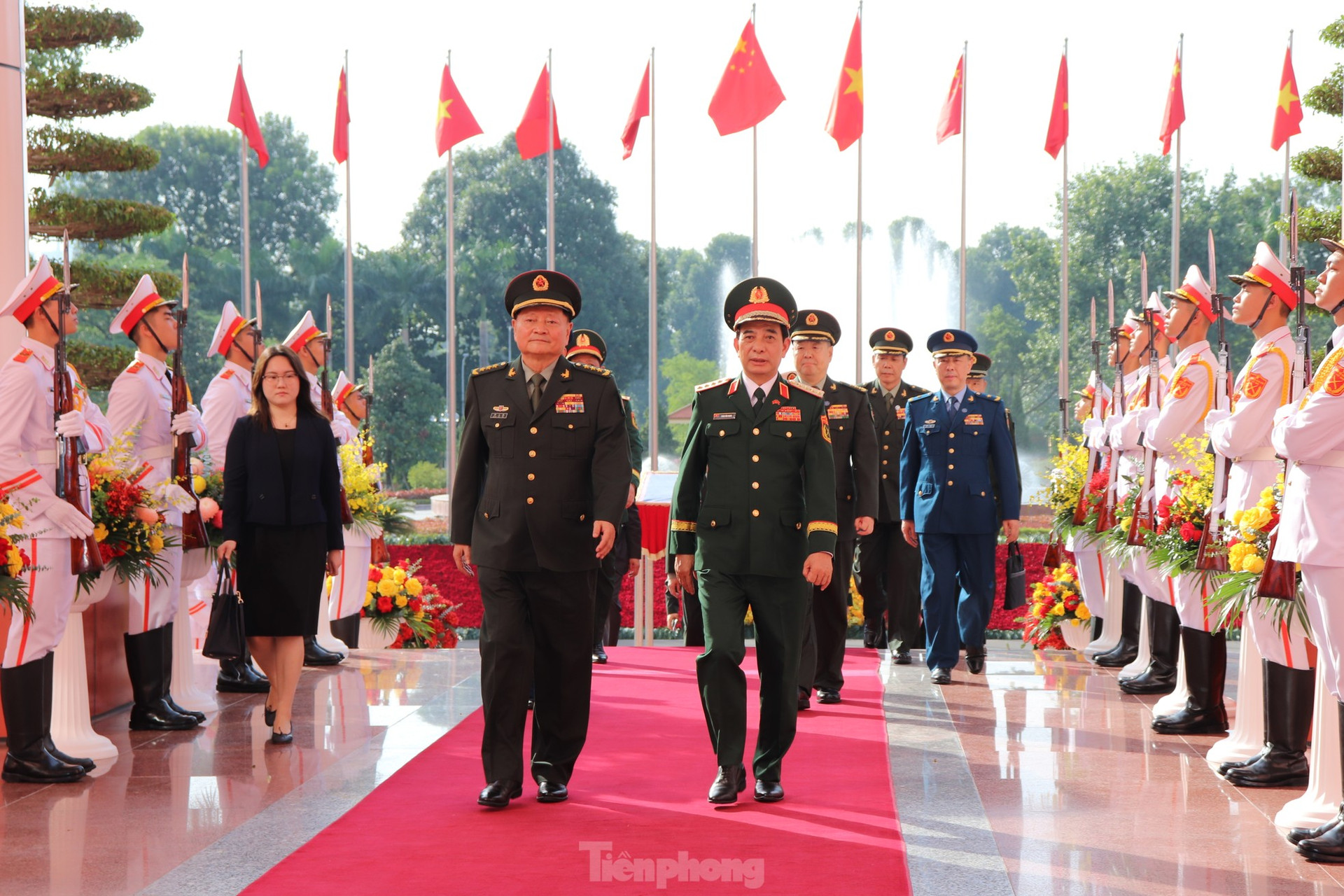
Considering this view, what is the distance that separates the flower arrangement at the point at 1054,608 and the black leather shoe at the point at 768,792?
4897 millimetres

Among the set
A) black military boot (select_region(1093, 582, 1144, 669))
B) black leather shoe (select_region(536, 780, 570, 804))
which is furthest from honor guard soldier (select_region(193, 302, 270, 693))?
black military boot (select_region(1093, 582, 1144, 669))

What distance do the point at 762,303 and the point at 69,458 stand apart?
3046 mm

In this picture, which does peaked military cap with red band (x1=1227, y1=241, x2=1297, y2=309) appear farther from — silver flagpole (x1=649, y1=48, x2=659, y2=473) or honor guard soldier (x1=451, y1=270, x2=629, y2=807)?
silver flagpole (x1=649, y1=48, x2=659, y2=473)

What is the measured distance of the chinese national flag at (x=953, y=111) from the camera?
54.5ft

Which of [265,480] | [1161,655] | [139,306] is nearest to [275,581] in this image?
[265,480]

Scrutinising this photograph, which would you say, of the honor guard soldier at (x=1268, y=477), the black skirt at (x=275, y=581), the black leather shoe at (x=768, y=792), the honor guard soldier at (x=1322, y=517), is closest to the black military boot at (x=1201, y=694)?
the honor guard soldier at (x=1268, y=477)

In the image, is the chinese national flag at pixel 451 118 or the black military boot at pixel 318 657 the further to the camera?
the chinese national flag at pixel 451 118

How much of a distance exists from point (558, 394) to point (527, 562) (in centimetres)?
65

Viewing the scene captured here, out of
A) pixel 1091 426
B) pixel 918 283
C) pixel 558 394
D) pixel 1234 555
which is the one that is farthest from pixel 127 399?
pixel 918 283

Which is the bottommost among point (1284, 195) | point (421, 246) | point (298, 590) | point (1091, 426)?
point (298, 590)

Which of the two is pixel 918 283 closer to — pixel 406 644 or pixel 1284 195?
pixel 1284 195

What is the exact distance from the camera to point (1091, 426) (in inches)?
370

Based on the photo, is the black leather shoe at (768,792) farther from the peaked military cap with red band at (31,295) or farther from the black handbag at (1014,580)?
the black handbag at (1014,580)

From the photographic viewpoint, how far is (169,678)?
7336mm
